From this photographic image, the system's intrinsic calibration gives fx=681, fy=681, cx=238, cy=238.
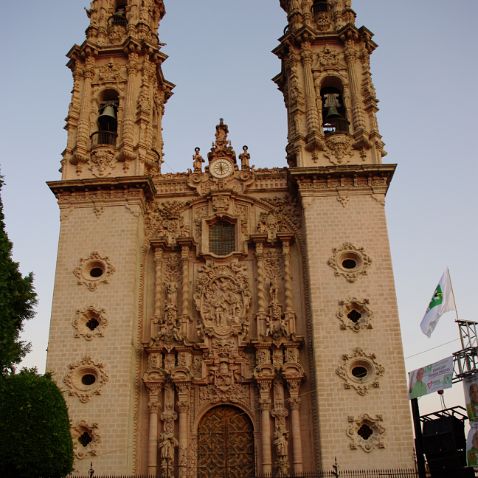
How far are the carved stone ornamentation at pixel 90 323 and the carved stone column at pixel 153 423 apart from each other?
2.66 meters

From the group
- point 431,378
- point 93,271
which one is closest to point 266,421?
point 431,378

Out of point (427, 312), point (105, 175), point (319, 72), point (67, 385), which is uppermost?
point (319, 72)

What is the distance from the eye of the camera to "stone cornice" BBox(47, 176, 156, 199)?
87.2ft

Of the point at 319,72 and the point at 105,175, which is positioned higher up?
the point at 319,72

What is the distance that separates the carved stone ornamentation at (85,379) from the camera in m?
23.4

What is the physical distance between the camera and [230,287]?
2573 centimetres

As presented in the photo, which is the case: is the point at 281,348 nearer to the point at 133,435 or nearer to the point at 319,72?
the point at 133,435

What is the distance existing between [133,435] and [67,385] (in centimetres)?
286

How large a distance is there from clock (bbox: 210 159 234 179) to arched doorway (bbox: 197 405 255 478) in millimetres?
9457

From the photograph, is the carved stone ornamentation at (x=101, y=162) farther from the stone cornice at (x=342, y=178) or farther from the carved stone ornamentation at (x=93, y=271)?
the stone cornice at (x=342, y=178)

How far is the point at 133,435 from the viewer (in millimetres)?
23391

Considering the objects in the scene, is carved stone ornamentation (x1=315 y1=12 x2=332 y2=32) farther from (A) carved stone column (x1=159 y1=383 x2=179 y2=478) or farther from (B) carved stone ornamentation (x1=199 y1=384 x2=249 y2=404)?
(A) carved stone column (x1=159 y1=383 x2=179 y2=478)

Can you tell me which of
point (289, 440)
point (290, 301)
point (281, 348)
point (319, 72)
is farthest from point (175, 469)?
point (319, 72)

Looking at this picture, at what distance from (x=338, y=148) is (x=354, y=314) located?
6.92 meters
